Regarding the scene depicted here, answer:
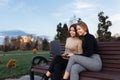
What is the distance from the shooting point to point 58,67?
25.5ft

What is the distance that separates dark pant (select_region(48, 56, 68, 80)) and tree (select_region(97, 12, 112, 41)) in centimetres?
1168

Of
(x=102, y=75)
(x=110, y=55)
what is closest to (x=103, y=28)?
(x=110, y=55)

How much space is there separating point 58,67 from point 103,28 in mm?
12427

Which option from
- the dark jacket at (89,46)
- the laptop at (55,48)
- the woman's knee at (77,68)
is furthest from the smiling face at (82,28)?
the laptop at (55,48)

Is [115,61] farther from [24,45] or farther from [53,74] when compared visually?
[24,45]

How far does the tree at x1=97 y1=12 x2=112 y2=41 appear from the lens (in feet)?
63.8

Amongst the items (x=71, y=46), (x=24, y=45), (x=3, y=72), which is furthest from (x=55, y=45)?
(x=24, y=45)

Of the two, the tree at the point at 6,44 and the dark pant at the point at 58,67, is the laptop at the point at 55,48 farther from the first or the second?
the tree at the point at 6,44

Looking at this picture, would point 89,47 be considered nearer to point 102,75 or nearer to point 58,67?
point 58,67

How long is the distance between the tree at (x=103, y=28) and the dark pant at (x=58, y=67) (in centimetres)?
1168

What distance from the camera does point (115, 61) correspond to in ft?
24.6

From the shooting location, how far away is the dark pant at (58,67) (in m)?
7.71

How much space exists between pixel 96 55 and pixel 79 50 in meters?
0.40

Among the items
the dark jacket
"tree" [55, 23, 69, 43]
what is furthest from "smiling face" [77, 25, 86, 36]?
"tree" [55, 23, 69, 43]
